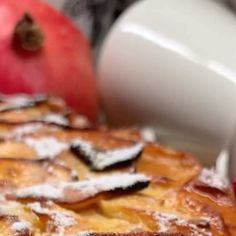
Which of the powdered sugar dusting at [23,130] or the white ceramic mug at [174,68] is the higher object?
the white ceramic mug at [174,68]

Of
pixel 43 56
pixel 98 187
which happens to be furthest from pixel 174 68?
pixel 98 187

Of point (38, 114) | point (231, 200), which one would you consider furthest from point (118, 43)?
point (231, 200)

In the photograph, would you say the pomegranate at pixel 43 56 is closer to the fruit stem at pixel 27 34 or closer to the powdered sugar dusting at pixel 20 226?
the fruit stem at pixel 27 34

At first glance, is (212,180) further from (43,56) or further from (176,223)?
(43,56)

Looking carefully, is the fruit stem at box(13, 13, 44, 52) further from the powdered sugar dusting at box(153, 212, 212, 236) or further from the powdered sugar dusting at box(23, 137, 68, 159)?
the powdered sugar dusting at box(153, 212, 212, 236)

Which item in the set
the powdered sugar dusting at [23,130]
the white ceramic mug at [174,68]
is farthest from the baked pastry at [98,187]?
the white ceramic mug at [174,68]

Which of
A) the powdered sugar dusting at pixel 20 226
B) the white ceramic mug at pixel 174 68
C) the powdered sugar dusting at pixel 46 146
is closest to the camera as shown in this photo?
the powdered sugar dusting at pixel 20 226
